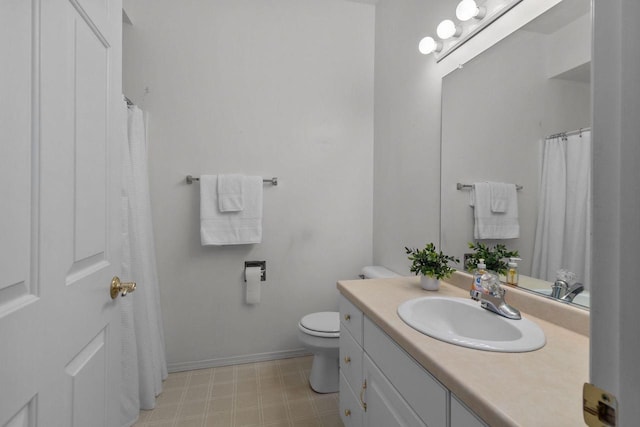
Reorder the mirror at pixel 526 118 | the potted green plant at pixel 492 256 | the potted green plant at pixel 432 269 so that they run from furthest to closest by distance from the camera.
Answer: the potted green plant at pixel 432 269 < the potted green plant at pixel 492 256 < the mirror at pixel 526 118

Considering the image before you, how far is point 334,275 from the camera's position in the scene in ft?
7.80

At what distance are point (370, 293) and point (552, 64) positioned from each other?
1053 millimetres

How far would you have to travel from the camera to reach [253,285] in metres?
2.14

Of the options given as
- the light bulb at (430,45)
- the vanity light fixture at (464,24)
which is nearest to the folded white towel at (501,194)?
the vanity light fixture at (464,24)

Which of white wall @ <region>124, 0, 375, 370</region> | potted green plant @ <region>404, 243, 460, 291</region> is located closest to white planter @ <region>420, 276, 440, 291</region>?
potted green plant @ <region>404, 243, 460, 291</region>

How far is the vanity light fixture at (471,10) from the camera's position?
1.29 metres

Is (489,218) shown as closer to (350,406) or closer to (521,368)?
(521,368)

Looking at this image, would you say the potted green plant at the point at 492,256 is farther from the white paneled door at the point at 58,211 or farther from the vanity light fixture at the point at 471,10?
the white paneled door at the point at 58,211

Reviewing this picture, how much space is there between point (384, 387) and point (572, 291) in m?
0.67

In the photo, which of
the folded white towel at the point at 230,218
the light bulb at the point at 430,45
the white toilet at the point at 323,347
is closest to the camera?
the light bulb at the point at 430,45

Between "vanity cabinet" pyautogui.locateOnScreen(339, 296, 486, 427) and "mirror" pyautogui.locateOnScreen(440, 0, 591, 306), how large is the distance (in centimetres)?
59

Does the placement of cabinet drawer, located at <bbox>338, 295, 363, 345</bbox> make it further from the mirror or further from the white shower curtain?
the white shower curtain

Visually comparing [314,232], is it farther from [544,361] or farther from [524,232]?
[544,361]

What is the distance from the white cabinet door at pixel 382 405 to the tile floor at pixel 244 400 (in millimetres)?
659
